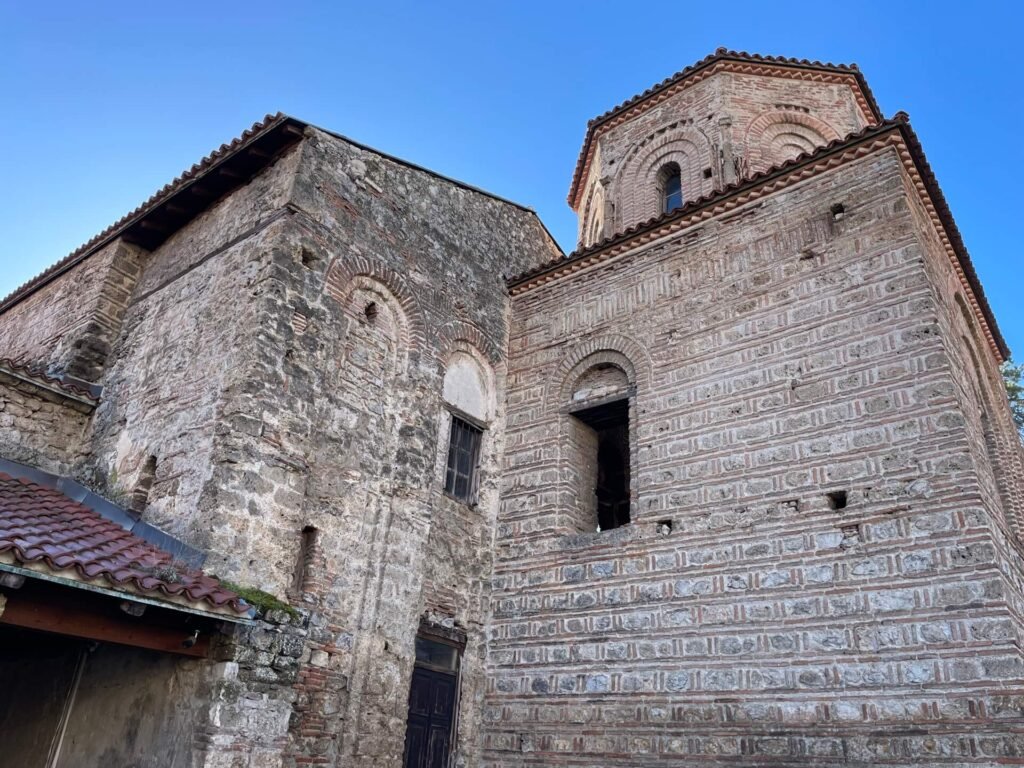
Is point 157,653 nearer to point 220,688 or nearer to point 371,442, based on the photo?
point 220,688

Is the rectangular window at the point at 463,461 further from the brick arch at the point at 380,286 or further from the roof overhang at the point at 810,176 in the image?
A: the roof overhang at the point at 810,176

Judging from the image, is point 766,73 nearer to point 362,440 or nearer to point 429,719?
point 362,440

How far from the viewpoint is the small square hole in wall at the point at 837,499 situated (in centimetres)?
655

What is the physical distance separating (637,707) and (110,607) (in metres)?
4.31

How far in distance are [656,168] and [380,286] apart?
5547 mm

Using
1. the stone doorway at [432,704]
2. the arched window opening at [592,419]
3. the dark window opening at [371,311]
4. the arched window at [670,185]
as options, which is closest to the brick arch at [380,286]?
the dark window opening at [371,311]

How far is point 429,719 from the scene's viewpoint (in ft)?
24.5

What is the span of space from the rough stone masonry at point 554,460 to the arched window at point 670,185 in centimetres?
305

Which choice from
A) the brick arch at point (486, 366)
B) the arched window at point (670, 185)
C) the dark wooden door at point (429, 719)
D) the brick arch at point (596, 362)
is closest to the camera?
the dark wooden door at point (429, 719)

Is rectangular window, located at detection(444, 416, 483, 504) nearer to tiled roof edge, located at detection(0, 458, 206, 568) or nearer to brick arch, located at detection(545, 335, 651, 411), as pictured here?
brick arch, located at detection(545, 335, 651, 411)

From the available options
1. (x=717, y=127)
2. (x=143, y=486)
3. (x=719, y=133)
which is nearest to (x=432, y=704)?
(x=143, y=486)

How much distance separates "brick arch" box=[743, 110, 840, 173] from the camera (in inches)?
453

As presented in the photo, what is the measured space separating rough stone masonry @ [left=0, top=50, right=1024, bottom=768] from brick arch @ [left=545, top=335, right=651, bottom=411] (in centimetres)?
4

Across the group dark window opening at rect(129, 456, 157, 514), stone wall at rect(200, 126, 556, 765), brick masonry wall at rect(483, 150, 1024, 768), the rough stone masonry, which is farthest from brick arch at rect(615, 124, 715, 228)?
dark window opening at rect(129, 456, 157, 514)
